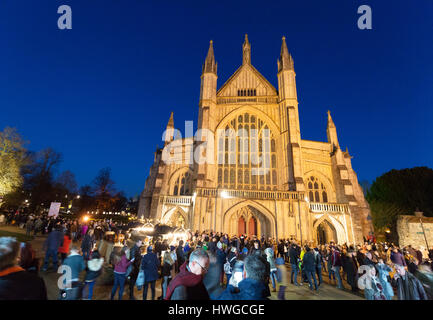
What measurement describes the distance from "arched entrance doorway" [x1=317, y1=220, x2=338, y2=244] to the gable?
52.1 feet

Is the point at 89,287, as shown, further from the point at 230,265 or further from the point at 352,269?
the point at 352,269

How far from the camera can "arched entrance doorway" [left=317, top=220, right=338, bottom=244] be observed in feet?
61.5

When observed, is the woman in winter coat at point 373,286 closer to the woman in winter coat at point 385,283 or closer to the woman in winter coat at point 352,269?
the woman in winter coat at point 385,283

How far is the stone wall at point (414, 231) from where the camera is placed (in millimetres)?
15426

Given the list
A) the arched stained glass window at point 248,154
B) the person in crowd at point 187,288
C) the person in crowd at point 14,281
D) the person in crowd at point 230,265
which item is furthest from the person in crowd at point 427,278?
the arched stained glass window at point 248,154

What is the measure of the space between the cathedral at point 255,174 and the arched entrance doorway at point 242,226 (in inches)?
3.7

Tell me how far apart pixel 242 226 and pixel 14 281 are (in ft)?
60.1

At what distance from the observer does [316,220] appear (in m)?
18.3

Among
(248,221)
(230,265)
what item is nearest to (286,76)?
(248,221)

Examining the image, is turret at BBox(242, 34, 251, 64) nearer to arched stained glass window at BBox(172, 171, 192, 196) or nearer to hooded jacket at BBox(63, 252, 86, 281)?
arched stained glass window at BBox(172, 171, 192, 196)

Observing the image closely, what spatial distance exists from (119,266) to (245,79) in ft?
83.8

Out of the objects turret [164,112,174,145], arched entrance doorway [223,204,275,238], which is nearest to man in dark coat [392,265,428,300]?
arched entrance doorway [223,204,275,238]
